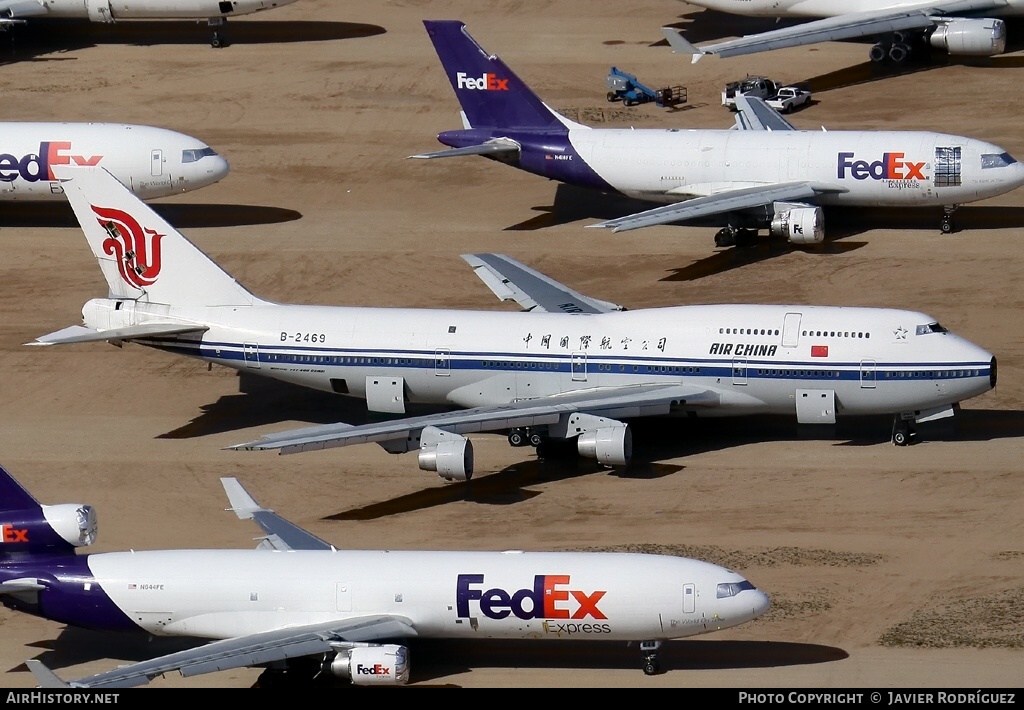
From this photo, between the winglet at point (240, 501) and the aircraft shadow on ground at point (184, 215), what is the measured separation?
116 feet

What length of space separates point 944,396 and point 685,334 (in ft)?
29.0

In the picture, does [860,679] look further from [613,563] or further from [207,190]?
[207,190]

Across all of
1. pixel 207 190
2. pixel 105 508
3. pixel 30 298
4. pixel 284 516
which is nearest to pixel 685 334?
pixel 284 516

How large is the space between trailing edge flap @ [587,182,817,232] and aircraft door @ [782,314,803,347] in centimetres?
1561

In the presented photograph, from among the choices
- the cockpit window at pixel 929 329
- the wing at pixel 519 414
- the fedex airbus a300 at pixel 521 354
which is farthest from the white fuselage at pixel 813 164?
the wing at pixel 519 414

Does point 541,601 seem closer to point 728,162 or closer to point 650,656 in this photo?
point 650,656

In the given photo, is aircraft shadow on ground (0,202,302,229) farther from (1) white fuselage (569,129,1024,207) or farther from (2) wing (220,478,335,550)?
(2) wing (220,478,335,550)

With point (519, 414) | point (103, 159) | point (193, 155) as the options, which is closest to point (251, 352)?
point (519, 414)

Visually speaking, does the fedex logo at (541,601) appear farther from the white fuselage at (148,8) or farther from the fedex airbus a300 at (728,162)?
the white fuselage at (148,8)

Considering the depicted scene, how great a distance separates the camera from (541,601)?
1996 inches

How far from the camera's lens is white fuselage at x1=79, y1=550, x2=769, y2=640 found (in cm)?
5050

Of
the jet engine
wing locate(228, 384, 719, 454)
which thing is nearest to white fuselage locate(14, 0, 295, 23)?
wing locate(228, 384, 719, 454)

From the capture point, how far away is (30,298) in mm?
82812

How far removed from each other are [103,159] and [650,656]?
4681cm
